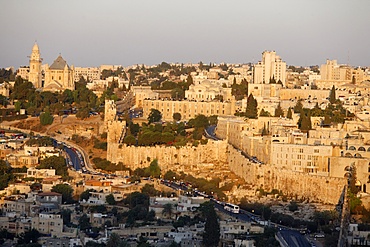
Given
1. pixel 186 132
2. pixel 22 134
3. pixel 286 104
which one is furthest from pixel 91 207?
pixel 286 104

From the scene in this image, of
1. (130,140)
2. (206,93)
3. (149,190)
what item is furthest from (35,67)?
(149,190)

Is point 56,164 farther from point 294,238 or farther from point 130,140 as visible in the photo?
point 294,238

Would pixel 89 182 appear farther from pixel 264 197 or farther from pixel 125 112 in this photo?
pixel 125 112

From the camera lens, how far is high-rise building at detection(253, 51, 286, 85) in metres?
57.1

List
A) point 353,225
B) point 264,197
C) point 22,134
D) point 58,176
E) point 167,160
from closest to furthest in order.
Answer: point 353,225
point 264,197
point 58,176
point 167,160
point 22,134

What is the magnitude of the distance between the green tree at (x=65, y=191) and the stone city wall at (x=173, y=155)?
5.88 m

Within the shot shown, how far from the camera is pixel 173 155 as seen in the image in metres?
36.0

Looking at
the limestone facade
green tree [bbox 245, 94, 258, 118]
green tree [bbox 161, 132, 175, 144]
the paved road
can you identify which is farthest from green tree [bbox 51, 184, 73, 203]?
the limestone facade

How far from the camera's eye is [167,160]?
118 ft

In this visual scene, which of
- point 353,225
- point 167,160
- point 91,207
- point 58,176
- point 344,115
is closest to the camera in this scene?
point 353,225

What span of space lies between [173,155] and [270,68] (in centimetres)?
2227

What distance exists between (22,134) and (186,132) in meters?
6.96

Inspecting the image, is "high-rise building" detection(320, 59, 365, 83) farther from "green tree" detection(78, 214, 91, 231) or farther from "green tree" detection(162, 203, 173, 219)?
"green tree" detection(78, 214, 91, 231)

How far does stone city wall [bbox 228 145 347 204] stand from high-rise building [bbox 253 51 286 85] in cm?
2449
